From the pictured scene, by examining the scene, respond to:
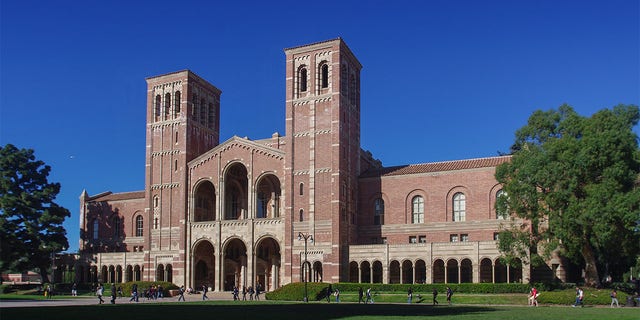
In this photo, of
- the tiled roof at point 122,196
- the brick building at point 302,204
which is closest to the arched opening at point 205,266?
the brick building at point 302,204

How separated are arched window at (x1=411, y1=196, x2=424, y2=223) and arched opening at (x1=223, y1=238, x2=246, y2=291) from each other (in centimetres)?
1795

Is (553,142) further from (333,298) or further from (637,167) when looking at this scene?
(333,298)

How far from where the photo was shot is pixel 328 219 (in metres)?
63.4

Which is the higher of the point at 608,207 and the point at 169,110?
the point at 169,110

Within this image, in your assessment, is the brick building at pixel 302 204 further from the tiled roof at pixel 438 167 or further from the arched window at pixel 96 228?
the arched window at pixel 96 228

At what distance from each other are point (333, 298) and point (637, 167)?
982 inches

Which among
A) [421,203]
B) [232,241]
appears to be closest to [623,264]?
[421,203]

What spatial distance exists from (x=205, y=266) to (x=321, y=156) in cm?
1883

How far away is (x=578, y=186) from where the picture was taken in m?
49.8

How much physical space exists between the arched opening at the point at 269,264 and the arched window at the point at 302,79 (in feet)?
50.8

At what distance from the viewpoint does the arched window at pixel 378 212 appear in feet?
221

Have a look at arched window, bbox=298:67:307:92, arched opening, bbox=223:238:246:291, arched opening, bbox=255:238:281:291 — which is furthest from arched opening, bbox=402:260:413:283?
arched window, bbox=298:67:307:92

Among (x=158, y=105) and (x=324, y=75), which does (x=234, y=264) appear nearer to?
(x=158, y=105)

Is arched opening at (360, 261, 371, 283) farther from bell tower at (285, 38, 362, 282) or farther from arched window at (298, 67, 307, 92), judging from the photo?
arched window at (298, 67, 307, 92)
